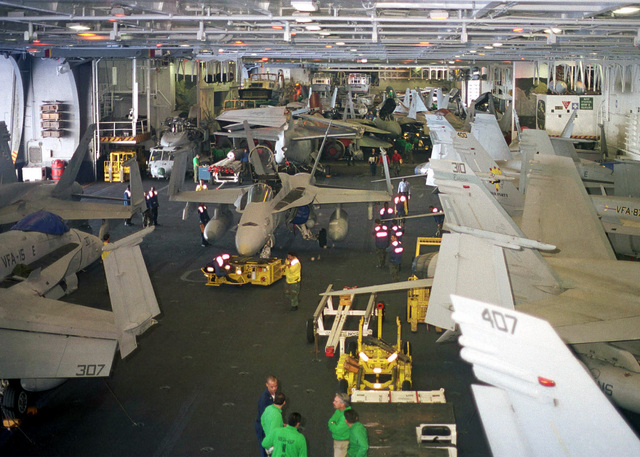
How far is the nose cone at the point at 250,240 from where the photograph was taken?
1554 centimetres

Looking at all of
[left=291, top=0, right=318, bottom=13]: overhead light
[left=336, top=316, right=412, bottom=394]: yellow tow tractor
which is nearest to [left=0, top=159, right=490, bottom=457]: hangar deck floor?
[left=336, top=316, right=412, bottom=394]: yellow tow tractor

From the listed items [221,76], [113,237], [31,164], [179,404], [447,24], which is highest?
[221,76]

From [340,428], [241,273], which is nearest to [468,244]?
[340,428]

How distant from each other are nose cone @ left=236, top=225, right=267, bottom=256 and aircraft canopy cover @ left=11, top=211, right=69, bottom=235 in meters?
3.98

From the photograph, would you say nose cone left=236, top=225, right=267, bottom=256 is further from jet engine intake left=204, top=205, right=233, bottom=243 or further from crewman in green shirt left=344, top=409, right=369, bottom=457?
crewman in green shirt left=344, top=409, right=369, bottom=457

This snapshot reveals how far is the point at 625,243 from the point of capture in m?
15.0

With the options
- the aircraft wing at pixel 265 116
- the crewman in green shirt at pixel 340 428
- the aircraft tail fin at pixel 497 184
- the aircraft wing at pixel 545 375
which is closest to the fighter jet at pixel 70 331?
the crewman in green shirt at pixel 340 428

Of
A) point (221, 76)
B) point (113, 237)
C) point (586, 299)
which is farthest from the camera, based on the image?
point (221, 76)

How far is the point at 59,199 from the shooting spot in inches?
723

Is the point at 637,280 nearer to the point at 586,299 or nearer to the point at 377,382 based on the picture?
the point at 586,299

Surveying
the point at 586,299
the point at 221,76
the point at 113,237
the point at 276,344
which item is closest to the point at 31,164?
the point at 113,237

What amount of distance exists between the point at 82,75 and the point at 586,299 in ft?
90.3

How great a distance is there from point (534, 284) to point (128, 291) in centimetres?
588

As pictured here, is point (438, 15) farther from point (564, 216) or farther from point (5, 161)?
point (5, 161)
